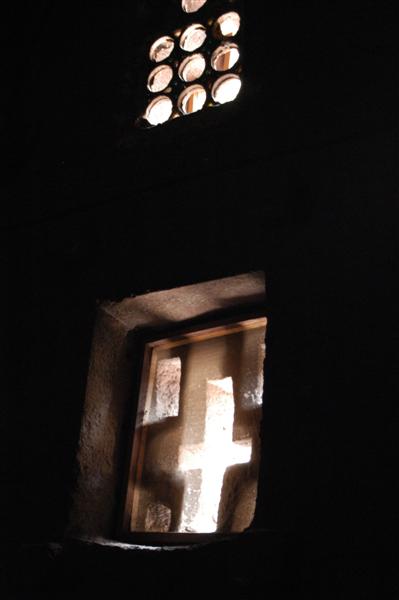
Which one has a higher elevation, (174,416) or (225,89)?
(225,89)

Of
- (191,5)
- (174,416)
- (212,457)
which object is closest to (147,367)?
(174,416)

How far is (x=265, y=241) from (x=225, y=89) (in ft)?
4.07

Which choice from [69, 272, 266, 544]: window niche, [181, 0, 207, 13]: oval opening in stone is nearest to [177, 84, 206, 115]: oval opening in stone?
[181, 0, 207, 13]: oval opening in stone

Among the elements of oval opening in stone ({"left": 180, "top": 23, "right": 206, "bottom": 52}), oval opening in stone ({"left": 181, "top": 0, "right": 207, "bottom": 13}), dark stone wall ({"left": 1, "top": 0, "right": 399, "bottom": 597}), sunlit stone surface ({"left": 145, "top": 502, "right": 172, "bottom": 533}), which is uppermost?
oval opening in stone ({"left": 181, "top": 0, "right": 207, "bottom": 13})

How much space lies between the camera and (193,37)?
443 cm

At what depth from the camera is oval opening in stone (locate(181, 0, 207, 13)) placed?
178 inches

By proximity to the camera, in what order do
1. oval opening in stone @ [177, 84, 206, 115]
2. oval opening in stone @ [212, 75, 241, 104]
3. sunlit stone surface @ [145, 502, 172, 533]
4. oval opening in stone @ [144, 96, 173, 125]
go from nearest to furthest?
1. sunlit stone surface @ [145, 502, 172, 533]
2. oval opening in stone @ [212, 75, 241, 104]
3. oval opening in stone @ [177, 84, 206, 115]
4. oval opening in stone @ [144, 96, 173, 125]

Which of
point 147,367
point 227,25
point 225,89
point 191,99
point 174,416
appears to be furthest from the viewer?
point 227,25

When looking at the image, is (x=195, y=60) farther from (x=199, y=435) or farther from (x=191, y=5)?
(x=199, y=435)

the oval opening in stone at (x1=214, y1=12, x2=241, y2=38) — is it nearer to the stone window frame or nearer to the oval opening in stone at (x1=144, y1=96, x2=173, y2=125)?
the oval opening in stone at (x1=144, y1=96, x2=173, y2=125)

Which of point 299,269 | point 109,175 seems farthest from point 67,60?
point 299,269

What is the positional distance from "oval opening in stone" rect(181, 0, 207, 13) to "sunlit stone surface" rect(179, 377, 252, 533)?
7.90 feet

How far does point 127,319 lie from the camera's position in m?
3.75

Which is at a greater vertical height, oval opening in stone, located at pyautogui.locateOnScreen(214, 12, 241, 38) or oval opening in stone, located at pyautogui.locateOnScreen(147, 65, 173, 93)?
oval opening in stone, located at pyautogui.locateOnScreen(214, 12, 241, 38)
